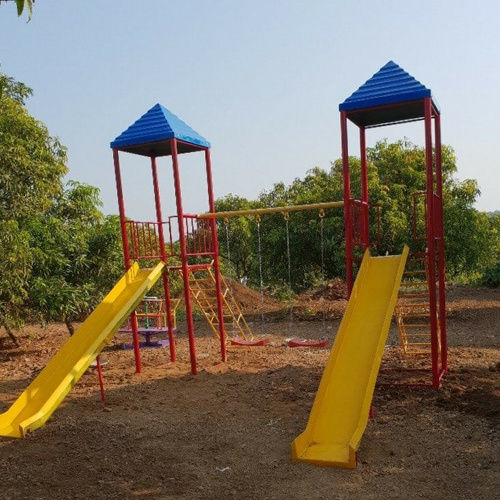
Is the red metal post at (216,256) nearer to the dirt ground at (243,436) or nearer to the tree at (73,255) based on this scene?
the dirt ground at (243,436)

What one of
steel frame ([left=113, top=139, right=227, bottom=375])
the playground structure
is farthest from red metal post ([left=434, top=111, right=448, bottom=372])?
steel frame ([left=113, top=139, right=227, bottom=375])

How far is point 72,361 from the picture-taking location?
6777 millimetres

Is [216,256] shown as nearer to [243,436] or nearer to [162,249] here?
[162,249]

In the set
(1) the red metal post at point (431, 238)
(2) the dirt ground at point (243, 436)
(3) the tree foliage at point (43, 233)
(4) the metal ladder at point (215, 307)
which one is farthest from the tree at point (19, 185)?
(1) the red metal post at point (431, 238)

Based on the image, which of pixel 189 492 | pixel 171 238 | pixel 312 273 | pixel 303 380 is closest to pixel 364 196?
pixel 303 380

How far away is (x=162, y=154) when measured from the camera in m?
9.18

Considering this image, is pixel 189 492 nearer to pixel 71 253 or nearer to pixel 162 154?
pixel 162 154

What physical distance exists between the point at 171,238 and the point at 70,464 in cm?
441

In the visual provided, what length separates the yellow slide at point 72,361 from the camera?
577 cm

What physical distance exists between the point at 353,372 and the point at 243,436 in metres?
1.40

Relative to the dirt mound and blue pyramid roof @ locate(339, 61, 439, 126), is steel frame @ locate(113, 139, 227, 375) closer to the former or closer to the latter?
blue pyramid roof @ locate(339, 61, 439, 126)

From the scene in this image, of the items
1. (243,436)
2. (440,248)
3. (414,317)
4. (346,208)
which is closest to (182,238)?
(346,208)

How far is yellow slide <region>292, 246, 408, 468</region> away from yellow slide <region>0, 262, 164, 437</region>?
115 inches

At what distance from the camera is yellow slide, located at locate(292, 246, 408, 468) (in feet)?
15.6
